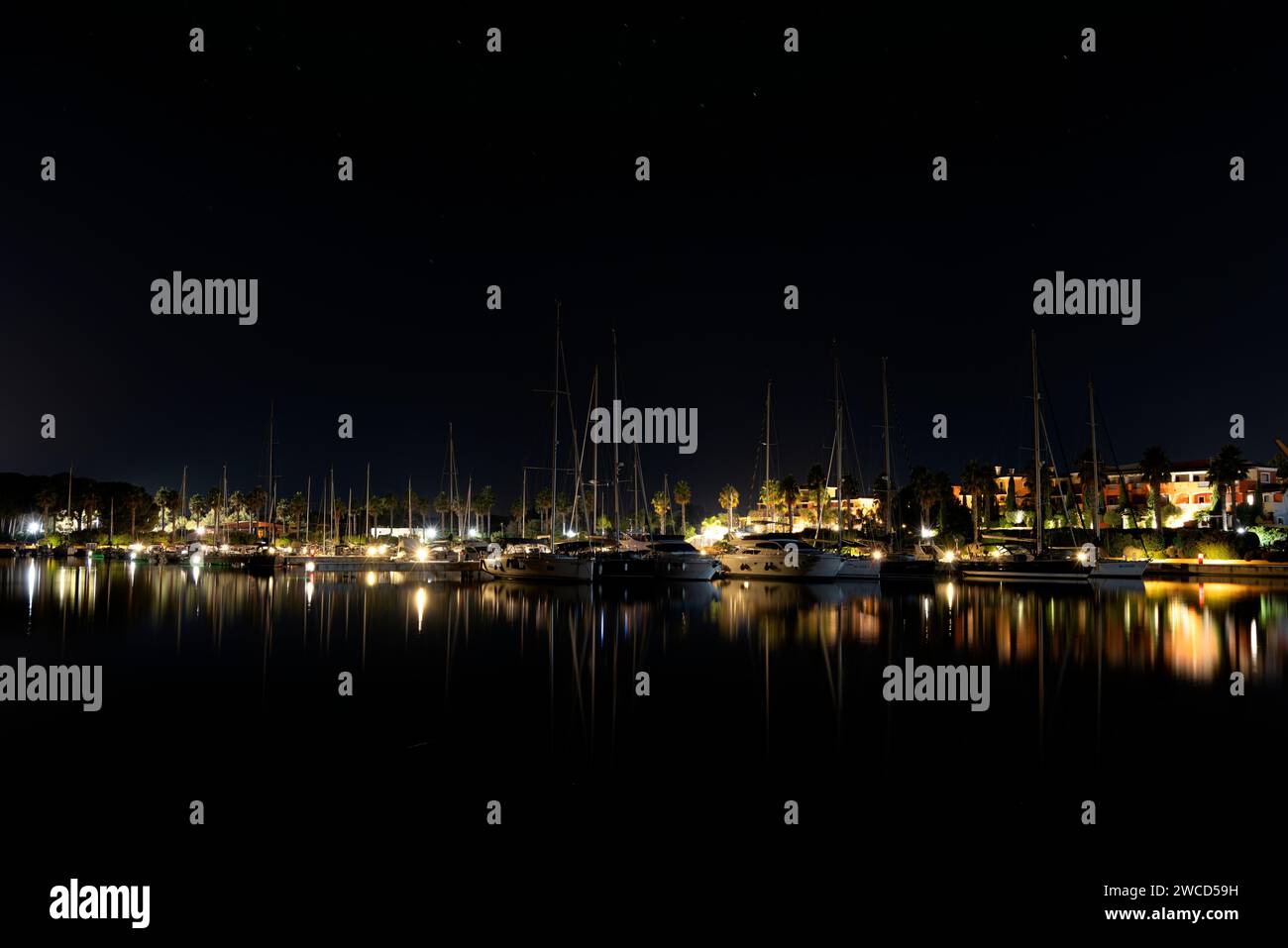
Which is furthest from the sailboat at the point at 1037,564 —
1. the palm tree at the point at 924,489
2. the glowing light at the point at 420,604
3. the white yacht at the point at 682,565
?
the palm tree at the point at 924,489

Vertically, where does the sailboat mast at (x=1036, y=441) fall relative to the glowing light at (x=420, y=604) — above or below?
above

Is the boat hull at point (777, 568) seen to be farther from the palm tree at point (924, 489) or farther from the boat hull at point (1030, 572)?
the palm tree at point (924, 489)

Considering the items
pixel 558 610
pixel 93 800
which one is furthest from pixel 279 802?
pixel 558 610

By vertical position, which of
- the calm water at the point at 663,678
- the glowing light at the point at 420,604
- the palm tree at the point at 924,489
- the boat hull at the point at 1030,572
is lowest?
the boat hull at the point at 1030,572

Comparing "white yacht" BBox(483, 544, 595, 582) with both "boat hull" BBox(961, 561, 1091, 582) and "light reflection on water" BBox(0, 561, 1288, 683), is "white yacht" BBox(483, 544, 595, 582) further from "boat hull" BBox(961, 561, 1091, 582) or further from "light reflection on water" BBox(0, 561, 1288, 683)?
"boat hull" BBox(961, 561, 1091, 582)

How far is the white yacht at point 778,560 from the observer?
56594 mm

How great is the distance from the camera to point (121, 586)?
48.8 m

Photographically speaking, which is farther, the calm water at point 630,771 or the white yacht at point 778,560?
the white yacht at point 778,560

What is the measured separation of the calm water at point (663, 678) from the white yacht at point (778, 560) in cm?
1813

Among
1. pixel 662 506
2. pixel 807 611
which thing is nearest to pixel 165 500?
pixel 662 506

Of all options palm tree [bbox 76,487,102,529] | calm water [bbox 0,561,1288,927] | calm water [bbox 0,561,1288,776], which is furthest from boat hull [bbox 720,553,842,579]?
palm tree [bbox 76,487,102,529]

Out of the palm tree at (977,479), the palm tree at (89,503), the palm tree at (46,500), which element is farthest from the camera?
the palm tree at (89,503)

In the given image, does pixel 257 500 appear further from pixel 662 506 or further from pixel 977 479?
pixel 977 479
